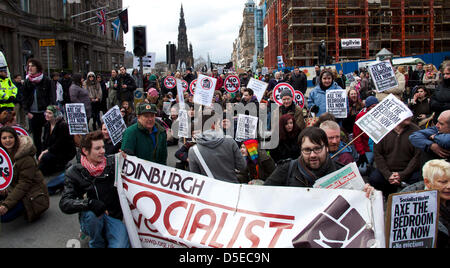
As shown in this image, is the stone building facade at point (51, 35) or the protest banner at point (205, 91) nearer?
the protest banner at point (205, 91)

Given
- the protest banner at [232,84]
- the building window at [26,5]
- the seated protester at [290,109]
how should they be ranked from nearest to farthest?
the seated protester at [290,109] < the protest banner at [232,84] < the building window at [26,5]

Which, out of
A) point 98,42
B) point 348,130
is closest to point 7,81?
point 348,130

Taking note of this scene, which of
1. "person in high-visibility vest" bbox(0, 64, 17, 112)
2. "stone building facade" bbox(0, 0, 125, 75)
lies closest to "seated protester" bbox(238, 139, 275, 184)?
"person in high-visibility vest" bbox(0, 64, 17, 112)

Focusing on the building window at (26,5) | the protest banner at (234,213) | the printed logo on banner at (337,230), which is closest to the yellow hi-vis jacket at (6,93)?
the protest banner at (234,213)

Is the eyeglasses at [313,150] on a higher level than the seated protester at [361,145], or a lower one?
higher

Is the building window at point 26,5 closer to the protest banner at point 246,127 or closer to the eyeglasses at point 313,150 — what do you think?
the protest banner at point 246,127

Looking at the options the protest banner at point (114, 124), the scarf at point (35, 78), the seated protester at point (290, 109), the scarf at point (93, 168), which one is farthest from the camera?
the scarf at point (35, 78)

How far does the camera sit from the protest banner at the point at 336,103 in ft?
25.1

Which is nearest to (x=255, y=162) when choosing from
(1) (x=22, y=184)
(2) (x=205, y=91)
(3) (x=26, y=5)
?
(1) (x=22, y=184)

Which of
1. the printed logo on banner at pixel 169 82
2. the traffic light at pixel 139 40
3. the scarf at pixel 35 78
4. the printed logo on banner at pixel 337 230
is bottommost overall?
the printed logo on banner at pixel 337 230

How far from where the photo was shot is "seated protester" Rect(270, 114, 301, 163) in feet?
20.4

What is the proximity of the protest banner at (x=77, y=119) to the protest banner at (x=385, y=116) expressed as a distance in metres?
5.16

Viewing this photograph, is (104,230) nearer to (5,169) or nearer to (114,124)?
(5,169)
